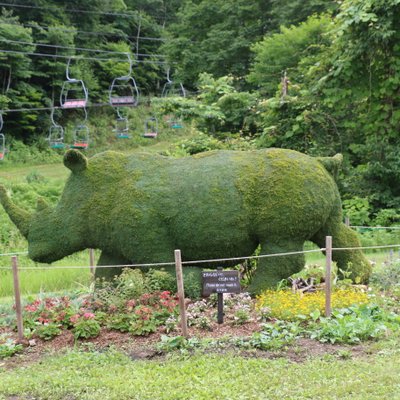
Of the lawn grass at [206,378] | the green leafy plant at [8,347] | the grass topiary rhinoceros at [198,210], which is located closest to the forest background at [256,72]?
the grass topiary rhinoceros at [198,210]

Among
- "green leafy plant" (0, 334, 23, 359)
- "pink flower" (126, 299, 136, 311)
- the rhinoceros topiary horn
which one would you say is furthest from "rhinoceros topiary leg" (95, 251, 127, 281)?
"green leafy plant" (0, 334, 23, 359)

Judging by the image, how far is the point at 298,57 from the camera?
77.6 feet

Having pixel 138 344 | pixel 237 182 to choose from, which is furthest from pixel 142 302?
pixel 237 182

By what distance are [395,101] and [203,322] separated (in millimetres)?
11597

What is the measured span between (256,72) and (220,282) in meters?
19.2

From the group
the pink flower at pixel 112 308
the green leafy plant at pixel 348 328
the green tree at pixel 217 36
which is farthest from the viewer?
the green tree at pixel 217 36

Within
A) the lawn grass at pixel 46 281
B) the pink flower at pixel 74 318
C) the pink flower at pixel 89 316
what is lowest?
the lawn grass at pixel 46 281

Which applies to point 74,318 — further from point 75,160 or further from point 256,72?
point 256,72

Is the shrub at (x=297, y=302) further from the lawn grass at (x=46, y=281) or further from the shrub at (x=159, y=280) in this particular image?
the lawn grass at (x=46, y=281)

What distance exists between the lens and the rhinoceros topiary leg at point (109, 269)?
901cm

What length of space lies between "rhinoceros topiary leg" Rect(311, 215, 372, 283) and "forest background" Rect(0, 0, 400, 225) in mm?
6977

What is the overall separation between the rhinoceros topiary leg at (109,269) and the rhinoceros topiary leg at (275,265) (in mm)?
2140

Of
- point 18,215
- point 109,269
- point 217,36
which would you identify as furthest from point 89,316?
point 217,36

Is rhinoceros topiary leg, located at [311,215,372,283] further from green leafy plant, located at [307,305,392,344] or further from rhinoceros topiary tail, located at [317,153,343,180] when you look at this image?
green leafy plant, located at [307,305,392,344]
